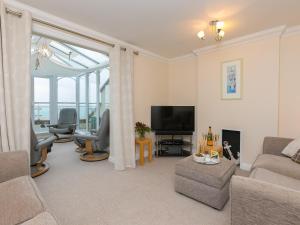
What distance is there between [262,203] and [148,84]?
3.33m

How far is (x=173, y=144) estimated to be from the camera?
4.04 m

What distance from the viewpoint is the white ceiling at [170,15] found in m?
2.19

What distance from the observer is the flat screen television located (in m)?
4.01

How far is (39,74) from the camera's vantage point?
20.4 ft

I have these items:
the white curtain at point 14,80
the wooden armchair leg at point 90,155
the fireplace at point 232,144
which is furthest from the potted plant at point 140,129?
the white curtain at point 14,80

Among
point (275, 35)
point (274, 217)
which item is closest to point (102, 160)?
point (274, 217)

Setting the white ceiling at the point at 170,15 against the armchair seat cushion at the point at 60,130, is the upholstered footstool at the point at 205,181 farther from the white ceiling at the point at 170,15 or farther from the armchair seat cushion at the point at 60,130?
the armchair seat cushion at the point at 60,130

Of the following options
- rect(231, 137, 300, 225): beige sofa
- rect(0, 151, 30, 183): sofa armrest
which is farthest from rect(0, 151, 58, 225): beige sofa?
rect(231, 137, 300, 225): beige sofa

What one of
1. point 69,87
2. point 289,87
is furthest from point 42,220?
point 69,87

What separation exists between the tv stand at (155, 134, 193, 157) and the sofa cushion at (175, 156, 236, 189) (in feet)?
5.63

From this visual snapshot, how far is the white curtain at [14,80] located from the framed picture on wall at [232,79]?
342cm

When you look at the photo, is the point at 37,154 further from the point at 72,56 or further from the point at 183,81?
the point at 72,56

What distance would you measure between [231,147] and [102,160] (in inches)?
109

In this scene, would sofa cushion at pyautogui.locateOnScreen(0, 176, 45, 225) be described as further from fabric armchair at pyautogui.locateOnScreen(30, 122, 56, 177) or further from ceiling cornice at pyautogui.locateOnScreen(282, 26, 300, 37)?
ceiling cornice at pyautogui.locateOnScreen(282, 26, 300, 37)
